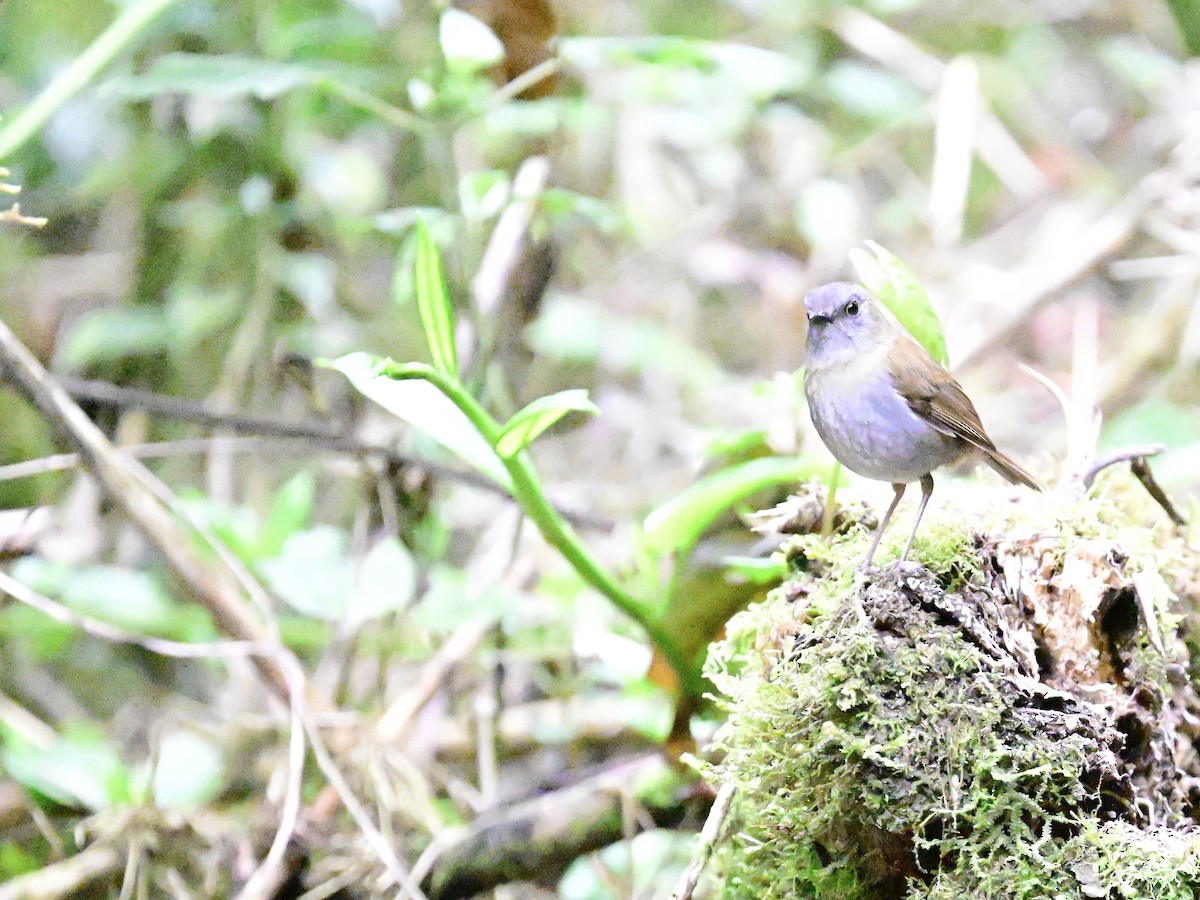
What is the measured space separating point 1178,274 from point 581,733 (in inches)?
109

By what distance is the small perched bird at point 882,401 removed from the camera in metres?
1.59

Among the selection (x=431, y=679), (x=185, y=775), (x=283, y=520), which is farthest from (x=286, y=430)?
(x=185, y=775)

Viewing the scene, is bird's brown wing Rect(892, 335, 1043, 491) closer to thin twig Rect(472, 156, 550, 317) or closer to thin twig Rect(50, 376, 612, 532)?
thin twig Rect(50, 376, 612, 532)

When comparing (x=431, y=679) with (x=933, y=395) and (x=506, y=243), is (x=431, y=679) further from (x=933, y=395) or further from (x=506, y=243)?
(x=933, y=395)

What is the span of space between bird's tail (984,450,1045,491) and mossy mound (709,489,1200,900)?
8.7 inches

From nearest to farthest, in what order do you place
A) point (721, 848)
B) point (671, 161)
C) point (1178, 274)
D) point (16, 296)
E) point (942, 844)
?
1. point (942, 844)
2. point (721, 848)
3. point (16, 296)
4. point (1178, 274)
5. point (671, 161)

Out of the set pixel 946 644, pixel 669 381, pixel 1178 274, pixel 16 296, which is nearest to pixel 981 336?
pixel 1178 274

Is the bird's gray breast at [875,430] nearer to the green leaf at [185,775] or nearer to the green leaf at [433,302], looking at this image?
the green leaf at [433,302]

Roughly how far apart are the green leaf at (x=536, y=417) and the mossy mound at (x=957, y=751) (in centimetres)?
47

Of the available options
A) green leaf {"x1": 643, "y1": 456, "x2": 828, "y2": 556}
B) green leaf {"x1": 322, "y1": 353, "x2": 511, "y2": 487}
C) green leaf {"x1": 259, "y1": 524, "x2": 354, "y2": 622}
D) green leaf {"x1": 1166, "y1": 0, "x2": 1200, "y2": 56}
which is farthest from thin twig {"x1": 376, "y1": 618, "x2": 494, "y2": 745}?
green leaf {"x1": 1166, "y1": 0, "x2": 1200, "y2": 56}

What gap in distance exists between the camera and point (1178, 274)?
3.69 meters

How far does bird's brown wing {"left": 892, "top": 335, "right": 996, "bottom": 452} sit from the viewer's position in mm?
1656

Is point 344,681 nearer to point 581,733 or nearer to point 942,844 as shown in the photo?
point 581,733

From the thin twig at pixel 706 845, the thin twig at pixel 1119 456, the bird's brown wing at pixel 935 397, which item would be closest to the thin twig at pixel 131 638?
the thin twig at pixel 706 845
